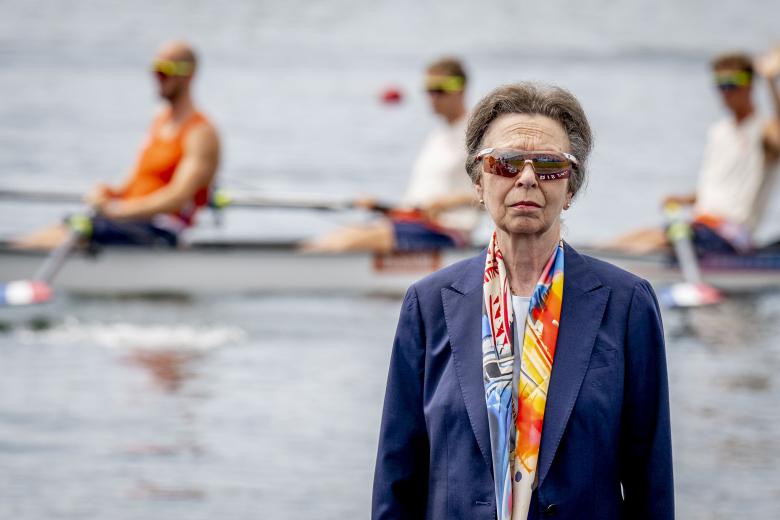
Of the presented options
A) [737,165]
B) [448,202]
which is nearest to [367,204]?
[448,202]

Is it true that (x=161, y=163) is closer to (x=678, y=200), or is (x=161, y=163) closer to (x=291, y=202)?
(x=291, y=202)

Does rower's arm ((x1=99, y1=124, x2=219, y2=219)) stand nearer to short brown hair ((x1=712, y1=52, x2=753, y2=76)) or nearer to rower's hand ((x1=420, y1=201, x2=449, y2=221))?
rower's hand ((x1=420, y1=201, x2=449, y2=221))

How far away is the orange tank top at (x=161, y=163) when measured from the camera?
500 inches

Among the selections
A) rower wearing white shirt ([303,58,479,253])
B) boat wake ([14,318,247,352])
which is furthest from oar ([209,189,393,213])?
boat wake ([14,318,247,352])

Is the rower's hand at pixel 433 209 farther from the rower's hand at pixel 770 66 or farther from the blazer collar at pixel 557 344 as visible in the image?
the blazer collar at pixel 557 344

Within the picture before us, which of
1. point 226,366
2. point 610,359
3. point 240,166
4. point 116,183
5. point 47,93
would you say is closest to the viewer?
point 610,359

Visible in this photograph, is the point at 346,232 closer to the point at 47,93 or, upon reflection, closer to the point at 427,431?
the point at 427,431

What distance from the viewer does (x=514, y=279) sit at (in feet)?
11.9

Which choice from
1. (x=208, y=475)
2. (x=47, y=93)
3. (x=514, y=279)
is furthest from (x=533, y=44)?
(x=514, y=279)

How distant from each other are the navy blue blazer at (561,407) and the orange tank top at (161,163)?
9.21 m

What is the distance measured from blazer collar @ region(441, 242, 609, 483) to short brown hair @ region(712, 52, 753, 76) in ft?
30.3

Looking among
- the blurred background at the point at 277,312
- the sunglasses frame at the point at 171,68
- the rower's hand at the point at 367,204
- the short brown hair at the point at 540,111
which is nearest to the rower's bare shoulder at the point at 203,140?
the sunglasses frame at the point at 171,68

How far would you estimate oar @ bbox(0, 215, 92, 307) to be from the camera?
12.3m

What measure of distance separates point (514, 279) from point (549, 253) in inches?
3.5
